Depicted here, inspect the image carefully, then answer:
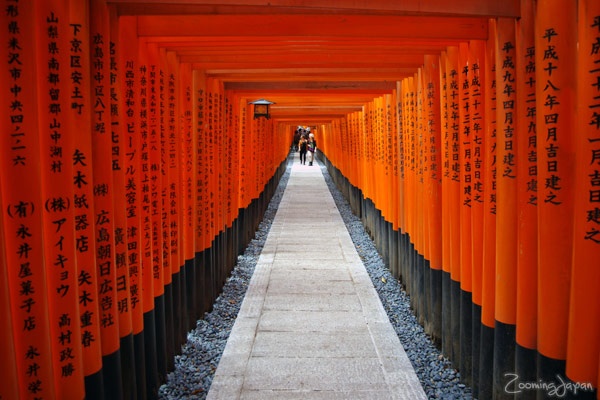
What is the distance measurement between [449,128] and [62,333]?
3730 mm

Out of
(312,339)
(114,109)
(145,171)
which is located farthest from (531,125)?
(312,339)

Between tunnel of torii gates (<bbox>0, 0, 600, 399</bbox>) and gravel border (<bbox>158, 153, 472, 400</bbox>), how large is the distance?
156mm

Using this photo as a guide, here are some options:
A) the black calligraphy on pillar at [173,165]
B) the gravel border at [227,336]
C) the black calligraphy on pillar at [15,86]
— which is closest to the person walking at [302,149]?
the gravel border at [227,336]

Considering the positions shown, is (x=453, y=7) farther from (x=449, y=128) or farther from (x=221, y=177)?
(x=221, y=177)

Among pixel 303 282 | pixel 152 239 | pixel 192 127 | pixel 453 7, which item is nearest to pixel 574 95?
pixel 453 7

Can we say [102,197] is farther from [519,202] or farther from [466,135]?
[466,135]

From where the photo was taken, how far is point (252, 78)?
7133 mm

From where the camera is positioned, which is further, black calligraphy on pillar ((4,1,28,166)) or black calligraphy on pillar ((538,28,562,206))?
black calligraphy on pillar ((538,28,562,206))

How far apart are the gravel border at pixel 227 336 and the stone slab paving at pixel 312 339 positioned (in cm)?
17

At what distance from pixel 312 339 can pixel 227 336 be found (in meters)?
1.05

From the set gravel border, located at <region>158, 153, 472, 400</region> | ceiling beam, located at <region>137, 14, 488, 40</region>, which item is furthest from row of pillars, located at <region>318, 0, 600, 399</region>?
ceiling beam, located at <region>137, 14, 488, 40</region>

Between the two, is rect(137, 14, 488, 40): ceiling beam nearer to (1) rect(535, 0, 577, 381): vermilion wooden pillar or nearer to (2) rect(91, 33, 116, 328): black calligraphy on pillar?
(2) rect(91, 33, 116, 328): black calligraphy on pillar

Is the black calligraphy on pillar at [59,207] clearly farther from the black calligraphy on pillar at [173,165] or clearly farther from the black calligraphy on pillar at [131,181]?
the black calligraphy on pillar at [173,165]

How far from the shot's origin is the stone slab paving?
462 cm
